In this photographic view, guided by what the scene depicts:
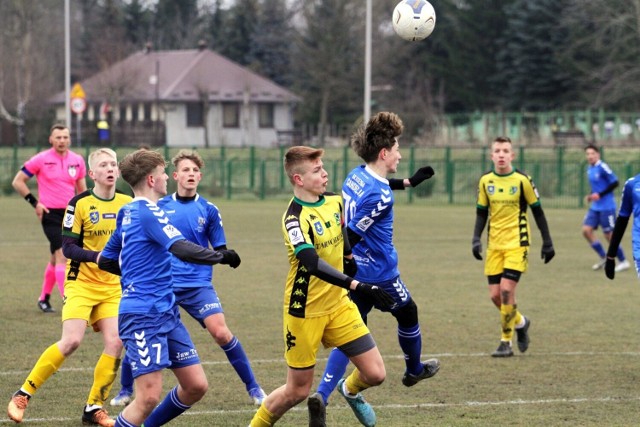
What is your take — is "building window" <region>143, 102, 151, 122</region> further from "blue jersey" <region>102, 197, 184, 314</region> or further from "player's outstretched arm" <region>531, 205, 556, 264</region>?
"blue jersey" <region>102, 197, 184, 314</region>

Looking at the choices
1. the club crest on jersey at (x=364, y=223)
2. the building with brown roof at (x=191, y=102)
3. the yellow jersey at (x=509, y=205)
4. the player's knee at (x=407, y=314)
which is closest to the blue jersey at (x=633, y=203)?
the yellow jersey at (x=509, y=205)

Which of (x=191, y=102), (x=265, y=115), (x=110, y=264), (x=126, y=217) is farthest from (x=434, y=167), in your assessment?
(x=265, y=115)

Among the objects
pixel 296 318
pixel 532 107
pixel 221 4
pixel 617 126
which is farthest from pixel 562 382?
pixel 221 4

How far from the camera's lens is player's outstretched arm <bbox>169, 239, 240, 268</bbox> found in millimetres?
5844

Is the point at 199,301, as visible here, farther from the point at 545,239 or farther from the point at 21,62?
the point at 21,62

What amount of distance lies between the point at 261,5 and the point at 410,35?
68.5 metres

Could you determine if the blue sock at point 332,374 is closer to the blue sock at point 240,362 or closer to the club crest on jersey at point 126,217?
the blue sock at point 240,362

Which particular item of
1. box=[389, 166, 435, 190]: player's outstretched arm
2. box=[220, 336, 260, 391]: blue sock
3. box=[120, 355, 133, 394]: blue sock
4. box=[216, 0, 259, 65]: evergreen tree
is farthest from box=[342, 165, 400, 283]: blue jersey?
box=[216, 0, 259, 65]: evergreen tree

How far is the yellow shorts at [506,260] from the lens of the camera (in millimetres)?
10594

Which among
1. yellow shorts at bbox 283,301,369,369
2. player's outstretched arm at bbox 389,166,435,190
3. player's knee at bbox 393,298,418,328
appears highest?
player's outstretched arm at bbox 389,166,435,190

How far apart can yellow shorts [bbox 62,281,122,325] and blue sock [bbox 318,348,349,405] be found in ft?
5.34

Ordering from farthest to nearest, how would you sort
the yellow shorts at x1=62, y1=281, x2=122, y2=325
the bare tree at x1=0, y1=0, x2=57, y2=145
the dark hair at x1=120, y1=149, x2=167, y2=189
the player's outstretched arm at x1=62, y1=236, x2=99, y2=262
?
the bare tree at x1=0, y1=0, x2=57, y2=145 → the yellow shorts at x1=62, y1=281, x2=122, y2=325 → the player's outstretched arm at x1=62, y1=236, x2=99, y2=262 → the dark hair at x1=120, y1=149, x2=167, y2=189

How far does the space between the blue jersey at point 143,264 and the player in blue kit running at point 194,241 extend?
5.50ft

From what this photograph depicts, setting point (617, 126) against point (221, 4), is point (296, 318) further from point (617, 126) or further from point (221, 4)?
point (221, 4)
